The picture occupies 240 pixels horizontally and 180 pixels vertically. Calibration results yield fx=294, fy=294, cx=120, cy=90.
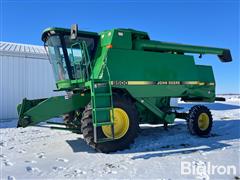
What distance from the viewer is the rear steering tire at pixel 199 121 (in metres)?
8.83

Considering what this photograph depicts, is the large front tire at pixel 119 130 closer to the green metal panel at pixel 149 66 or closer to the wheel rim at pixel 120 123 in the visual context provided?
the wheel rim at pixel 120 123

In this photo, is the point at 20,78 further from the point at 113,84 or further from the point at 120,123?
the point at 120,123

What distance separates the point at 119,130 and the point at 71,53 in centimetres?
236

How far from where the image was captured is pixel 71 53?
766 centimetres

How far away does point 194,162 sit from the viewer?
580 centimetres

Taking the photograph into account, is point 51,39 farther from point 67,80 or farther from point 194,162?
point 194,162

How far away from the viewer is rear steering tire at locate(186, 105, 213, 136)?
883cm

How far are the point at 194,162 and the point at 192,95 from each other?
13.2 feet

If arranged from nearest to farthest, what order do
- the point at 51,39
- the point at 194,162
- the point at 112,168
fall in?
the point at 112,168, the point at 194,162, the point at 51,39

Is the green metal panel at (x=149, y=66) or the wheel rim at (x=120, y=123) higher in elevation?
the green metal panel at (x=149, y=66)

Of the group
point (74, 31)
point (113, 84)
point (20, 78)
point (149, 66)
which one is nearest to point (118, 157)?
point (113, 84)

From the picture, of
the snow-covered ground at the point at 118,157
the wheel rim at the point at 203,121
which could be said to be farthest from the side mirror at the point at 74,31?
the wheel rim at the point at 203,121

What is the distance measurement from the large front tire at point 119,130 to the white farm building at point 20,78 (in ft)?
30.2

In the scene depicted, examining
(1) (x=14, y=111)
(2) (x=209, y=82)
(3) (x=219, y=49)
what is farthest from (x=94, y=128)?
(1) (x=14, y=111)
